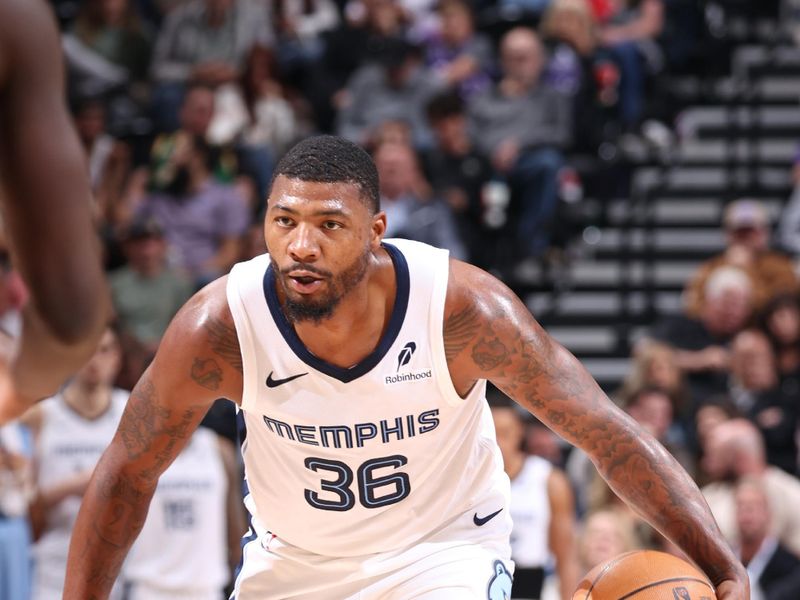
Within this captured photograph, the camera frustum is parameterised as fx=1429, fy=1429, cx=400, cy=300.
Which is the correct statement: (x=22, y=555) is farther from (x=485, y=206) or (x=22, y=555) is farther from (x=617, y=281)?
(x=617, y=281)

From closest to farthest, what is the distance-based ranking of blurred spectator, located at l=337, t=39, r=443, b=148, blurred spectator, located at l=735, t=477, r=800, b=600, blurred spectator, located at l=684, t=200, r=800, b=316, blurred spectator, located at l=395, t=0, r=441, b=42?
blurred spectator, located at l=735, t=477, r=800, b=600, blurred spectator, located at l=684, t=200, r=800, b=316, blurred spectator, located at l=337, t=39, r=443, b=148, blurred spectator, located at l=395, t=0, r=441, b=42

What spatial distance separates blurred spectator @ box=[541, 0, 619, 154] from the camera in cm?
1001

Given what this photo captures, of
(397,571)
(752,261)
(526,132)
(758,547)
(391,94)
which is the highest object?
(391,94)

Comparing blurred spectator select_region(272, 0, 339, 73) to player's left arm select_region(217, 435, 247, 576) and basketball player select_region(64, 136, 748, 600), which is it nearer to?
player's left arm select_region(217, 435, 247, 576)

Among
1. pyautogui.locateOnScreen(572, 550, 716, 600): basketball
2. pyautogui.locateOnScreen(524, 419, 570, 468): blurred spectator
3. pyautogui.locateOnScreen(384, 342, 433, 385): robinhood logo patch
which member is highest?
pyautogui.locateOnScreen(384, 342, 433, 385): robinhood logo patch

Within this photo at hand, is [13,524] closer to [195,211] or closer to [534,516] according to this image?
[534,516]

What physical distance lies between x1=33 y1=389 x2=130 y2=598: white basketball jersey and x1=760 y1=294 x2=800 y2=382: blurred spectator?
13.0ft

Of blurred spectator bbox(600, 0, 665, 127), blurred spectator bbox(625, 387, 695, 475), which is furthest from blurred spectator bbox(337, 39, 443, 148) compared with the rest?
blurred spectator bbox(625, 387, 695, 475)

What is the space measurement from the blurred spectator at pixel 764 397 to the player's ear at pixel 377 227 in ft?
15.8

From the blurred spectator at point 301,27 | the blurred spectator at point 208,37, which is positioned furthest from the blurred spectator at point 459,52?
the blurred spectator at point 208,37

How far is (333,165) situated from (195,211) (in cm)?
586

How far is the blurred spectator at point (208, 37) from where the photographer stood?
10.6 meters

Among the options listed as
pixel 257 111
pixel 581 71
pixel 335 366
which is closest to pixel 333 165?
pixel 335 366

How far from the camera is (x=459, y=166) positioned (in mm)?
9562
